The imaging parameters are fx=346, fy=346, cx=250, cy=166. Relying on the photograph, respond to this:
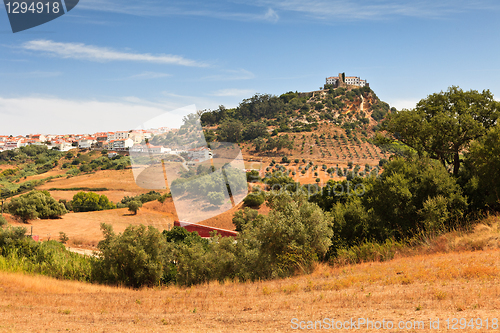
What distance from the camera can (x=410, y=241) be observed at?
10.9 metres

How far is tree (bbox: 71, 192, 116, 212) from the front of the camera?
50.3 metres

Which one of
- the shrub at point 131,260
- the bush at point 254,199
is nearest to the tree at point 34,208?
the bush at point 254,199

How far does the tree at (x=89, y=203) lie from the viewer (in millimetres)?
50344

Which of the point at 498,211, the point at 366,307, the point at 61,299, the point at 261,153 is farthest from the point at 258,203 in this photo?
the point at 261,153

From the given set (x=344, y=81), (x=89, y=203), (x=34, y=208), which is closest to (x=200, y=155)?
(x=89, y=203)

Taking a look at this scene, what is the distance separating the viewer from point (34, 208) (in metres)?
34.8

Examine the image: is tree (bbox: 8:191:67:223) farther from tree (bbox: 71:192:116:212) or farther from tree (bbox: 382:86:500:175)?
tree (bbox: 382:86:500:175)

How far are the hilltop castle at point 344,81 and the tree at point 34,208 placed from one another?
364ft

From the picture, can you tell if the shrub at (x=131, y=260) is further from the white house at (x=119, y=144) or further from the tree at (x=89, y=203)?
the white house at (x=119, y=144)

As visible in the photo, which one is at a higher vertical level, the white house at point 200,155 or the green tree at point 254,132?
the green tree at point 254,132

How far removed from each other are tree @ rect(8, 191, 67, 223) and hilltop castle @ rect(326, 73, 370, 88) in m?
111

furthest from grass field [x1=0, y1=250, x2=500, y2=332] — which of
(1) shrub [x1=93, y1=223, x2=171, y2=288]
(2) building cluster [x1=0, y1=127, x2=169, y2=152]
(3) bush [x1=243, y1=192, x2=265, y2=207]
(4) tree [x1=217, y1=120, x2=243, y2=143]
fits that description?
(2) building cluster [x1=0, y1=127, x2=169, y2=152]

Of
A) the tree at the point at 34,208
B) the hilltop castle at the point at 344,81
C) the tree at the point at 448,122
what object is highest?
the hilltop castle at the point at 344,81

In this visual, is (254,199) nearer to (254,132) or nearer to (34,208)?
(34,208)
